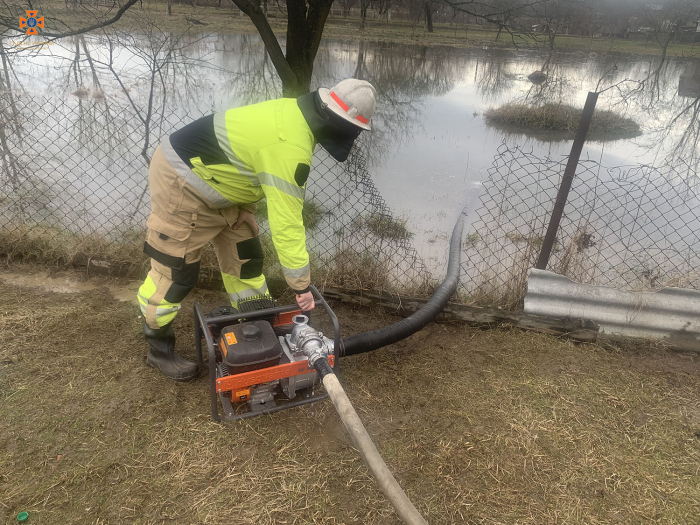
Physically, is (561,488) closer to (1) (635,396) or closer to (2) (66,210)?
(1) (635,396)

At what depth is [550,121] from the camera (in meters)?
12.4

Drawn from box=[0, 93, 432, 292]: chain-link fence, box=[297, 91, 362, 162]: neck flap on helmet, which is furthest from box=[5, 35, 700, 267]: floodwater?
box=[297, 91, 362, 162]: neck flap on helmet

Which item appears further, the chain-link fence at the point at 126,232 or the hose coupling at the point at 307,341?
the chain-link fence at the point at 126,232

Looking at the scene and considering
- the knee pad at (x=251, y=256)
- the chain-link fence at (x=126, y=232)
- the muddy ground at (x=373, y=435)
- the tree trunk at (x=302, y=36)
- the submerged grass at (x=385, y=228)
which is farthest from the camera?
the submerged grass at (x=385, y=228)

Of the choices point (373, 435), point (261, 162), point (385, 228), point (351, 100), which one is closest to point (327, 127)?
point (351, 100)

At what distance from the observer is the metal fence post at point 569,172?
3.10 meters

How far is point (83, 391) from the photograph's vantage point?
261 cm

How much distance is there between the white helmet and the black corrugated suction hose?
1.26m

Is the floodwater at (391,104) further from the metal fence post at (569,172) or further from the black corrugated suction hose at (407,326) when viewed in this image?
the black corrugated suction hose at (407,326)

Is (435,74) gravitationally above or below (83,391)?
above

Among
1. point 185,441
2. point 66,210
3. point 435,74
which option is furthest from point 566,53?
point 185,441

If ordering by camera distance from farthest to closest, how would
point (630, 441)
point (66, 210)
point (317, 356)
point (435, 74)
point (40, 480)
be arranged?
point (435, 74) < point (66, 210) < point (630, 441) < point (317, 356) < point (40, 480)

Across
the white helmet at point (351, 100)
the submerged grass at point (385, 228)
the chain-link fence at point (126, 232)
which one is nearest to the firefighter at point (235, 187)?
the white helmet at point (351, 100)

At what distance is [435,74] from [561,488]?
18.4 meters
